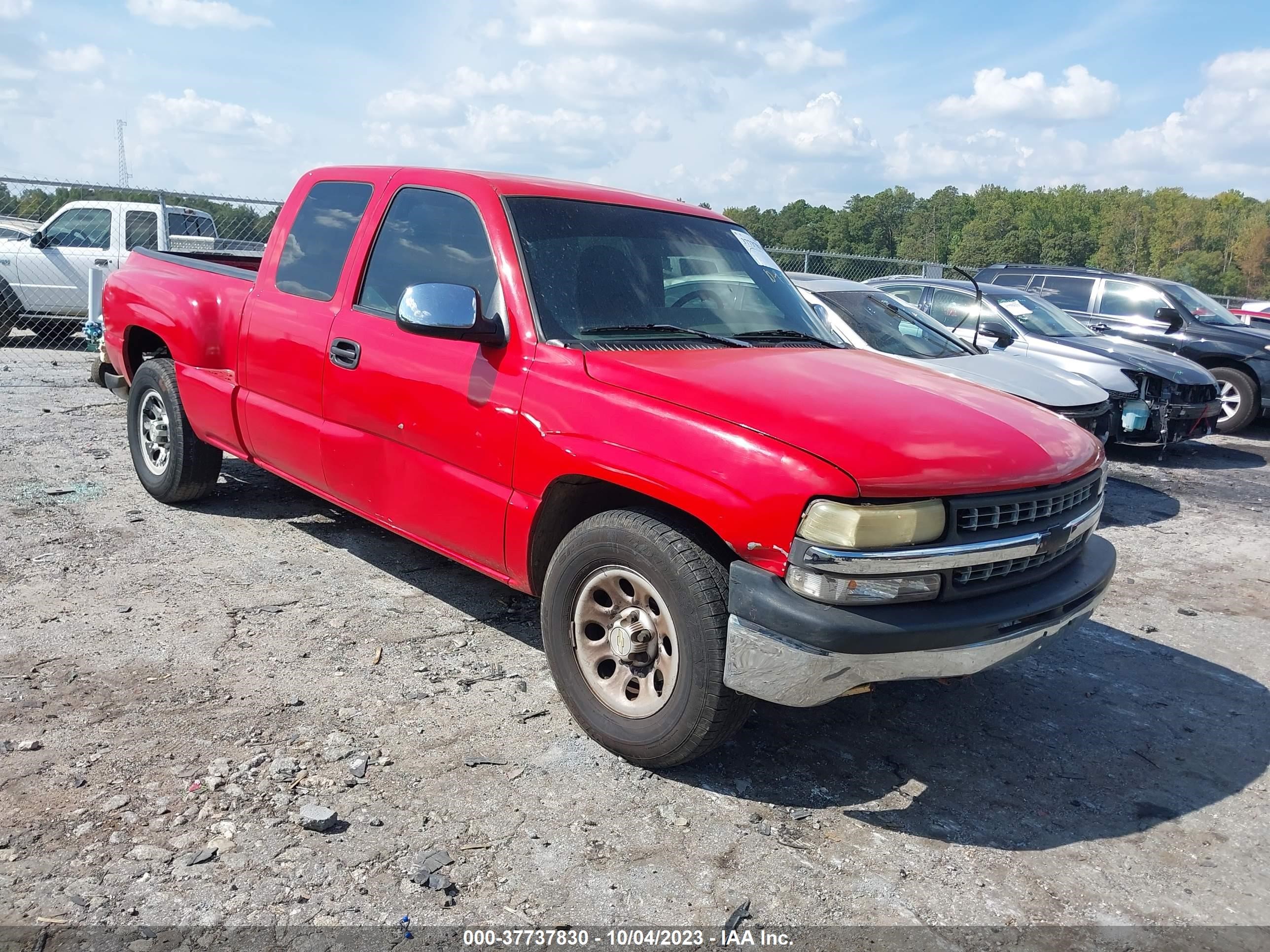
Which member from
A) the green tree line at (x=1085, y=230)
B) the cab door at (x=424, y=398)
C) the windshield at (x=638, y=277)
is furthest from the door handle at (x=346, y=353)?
the green tree line at (x=1085, y=230)

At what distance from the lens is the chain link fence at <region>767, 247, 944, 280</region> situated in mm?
17062

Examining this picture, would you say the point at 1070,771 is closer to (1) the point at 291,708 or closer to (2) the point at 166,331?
(1) the point at 291,708

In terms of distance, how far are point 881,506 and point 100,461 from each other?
6082 millimetres

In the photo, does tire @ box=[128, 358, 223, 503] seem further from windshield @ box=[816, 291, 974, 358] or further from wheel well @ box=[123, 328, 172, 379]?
windshield @ box=[816, 291, 974, 358]

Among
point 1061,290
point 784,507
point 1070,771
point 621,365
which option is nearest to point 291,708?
point 621,365

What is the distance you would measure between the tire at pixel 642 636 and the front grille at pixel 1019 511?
747 millimetres

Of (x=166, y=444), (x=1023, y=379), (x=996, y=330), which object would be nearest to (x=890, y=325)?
(x=1023, y=379)

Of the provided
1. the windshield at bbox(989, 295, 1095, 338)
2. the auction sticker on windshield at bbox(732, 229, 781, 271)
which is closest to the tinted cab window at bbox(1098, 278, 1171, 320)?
the windshield at bbox(989, 295, 1095, 338)

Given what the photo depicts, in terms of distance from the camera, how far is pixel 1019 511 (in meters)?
3.02

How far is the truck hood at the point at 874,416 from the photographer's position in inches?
110

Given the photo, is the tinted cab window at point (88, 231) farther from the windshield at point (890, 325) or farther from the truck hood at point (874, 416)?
the truck hood at point (874, 416)

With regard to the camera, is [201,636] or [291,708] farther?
[201,636]

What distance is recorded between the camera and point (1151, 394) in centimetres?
923

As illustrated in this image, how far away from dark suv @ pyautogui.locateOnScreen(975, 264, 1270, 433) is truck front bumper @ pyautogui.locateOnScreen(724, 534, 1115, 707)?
32.4 feet
